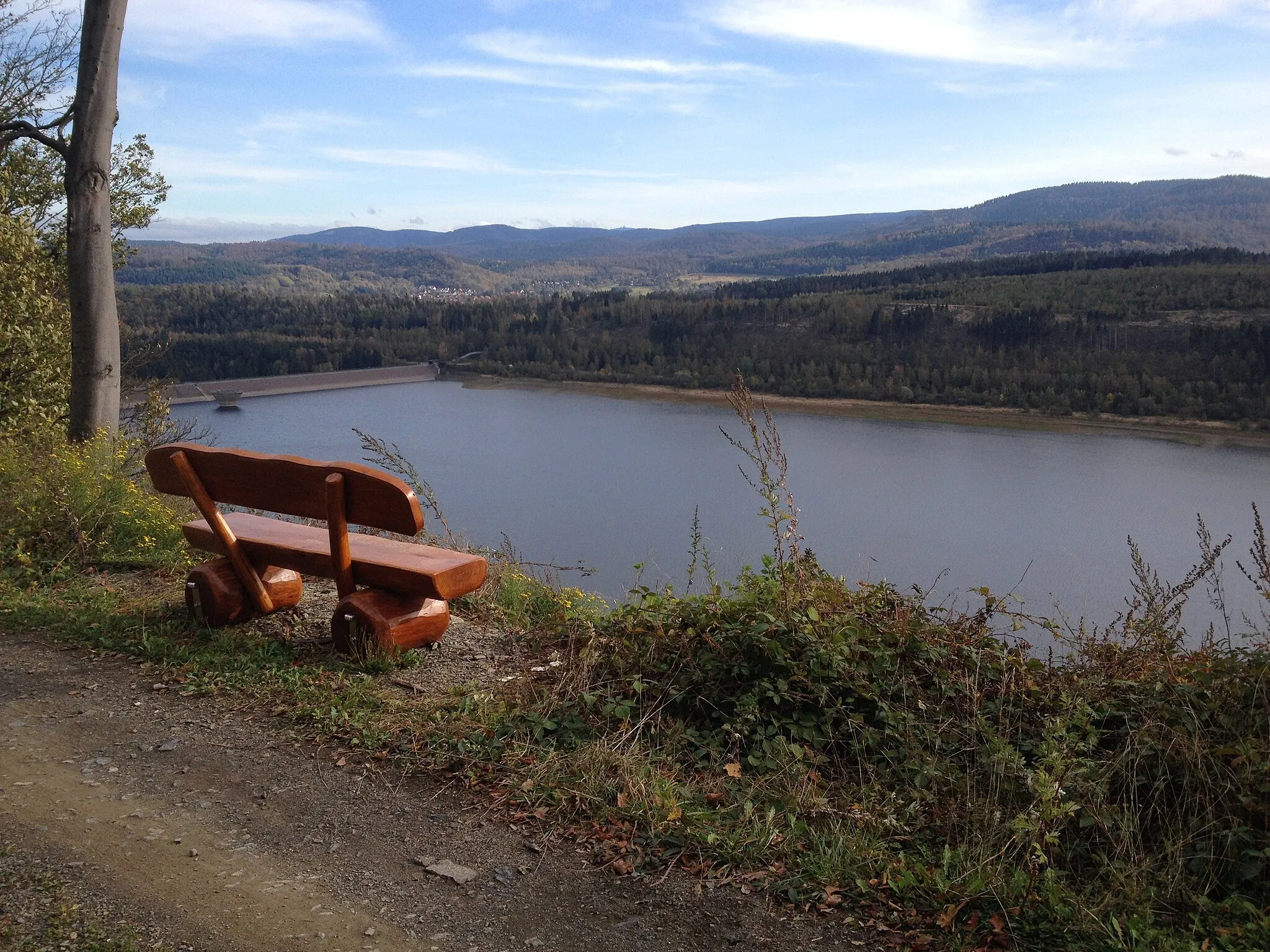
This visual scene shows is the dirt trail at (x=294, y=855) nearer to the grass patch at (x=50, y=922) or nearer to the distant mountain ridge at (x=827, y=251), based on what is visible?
the grass patch at (x=50, y=922)

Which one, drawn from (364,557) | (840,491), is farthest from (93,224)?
(840,491)

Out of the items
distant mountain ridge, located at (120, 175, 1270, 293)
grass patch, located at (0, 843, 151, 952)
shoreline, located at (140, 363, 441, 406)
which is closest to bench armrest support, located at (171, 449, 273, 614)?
grass patch, located at (0, 843, 151, 952)

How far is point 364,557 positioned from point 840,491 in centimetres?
1401

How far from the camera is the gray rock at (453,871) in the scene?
7.54 feet

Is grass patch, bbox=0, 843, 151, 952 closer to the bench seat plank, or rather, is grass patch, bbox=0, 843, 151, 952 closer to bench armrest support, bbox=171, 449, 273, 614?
the bench seat plank

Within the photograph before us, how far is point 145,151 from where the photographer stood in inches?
525

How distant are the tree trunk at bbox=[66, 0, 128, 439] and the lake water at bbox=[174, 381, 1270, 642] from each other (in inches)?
148

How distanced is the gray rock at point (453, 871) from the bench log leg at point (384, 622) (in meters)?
1.30

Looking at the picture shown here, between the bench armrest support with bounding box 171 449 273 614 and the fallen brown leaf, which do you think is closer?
the fallen brown leaf

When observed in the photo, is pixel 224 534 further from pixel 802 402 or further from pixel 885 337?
pixel 885 337

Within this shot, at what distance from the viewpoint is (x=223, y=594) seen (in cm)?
389

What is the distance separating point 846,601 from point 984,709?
0.64m

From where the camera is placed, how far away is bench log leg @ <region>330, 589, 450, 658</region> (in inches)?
139

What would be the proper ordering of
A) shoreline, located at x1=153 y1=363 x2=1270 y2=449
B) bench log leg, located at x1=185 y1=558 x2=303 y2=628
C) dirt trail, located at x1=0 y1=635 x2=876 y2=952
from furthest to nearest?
shoreline, located at x1=153 y1=363 x2=1270 y2=449
bench log leg, located at x1=185 y1=558 x2=303 y2=628
dirt trail, located at x1=0 y1=635 x2=876 y2=952
